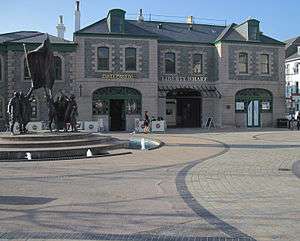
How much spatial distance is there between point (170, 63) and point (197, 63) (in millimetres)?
2532

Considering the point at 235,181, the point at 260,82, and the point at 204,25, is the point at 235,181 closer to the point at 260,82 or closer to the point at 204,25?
the point at 260,82

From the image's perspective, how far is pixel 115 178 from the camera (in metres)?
11.1

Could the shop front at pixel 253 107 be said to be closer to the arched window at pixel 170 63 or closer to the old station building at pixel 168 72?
the old station building at pixel 168 72

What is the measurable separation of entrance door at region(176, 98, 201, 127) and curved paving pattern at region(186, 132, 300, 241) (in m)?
25.5

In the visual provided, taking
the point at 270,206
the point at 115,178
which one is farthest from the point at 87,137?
the point at 270,206

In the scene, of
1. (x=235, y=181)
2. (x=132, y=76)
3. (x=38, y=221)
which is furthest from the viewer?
(x=132, y=76)

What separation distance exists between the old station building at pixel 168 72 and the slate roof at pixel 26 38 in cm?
34

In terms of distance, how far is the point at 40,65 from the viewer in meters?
19.8

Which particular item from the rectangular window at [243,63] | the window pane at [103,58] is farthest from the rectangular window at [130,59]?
the rectangular window at [243,63]

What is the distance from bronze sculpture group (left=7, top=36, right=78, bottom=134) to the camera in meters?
19.5

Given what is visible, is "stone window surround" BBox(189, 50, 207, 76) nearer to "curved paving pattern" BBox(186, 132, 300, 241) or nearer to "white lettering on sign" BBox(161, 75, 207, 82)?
"white lettering on sign" BBox(161, 75, 207, 82)

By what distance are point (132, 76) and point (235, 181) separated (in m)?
26.7

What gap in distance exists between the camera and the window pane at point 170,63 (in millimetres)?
38438

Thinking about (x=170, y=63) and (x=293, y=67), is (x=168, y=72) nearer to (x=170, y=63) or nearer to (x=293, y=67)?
(x=170, y=63)
